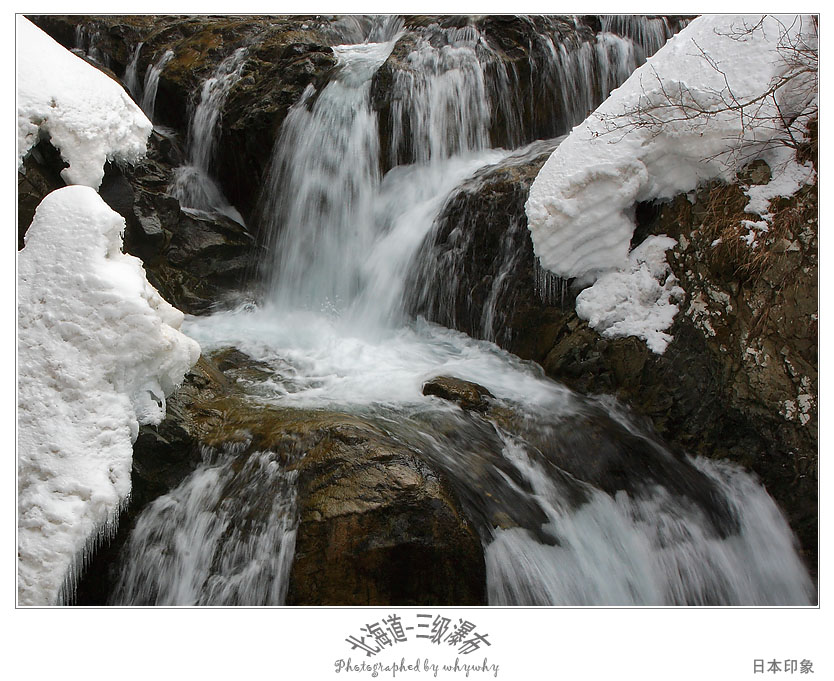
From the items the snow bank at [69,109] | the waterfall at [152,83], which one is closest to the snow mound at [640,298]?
the snow bank at [69,109]

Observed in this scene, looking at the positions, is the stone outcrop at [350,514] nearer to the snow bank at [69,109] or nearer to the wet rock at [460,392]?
the wet rock at [460,392]

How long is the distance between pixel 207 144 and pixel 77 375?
13.4 ft

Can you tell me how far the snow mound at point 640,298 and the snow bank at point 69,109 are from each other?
347 cm

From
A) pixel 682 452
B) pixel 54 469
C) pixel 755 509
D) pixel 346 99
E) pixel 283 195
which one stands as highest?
pixel 346 99

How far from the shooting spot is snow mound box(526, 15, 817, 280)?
3318 mm

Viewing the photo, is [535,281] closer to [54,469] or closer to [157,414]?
Answer: [157,414]

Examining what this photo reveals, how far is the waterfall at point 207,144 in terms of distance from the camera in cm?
594

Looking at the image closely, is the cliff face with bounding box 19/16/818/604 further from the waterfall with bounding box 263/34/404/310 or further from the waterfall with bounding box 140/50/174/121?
the waterfall with bounding box 140/50/174/121

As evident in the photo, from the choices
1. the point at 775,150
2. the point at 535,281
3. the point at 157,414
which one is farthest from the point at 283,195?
the point at 775,150

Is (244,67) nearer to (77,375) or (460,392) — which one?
(460,392)

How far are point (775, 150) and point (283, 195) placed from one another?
3941 mm

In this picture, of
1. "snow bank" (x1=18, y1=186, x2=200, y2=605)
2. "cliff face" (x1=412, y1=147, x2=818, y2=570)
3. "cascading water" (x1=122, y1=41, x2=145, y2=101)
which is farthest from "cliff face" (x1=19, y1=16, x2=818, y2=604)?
"cascading water" (x1=122, y1=41, x2=145, y2=101)

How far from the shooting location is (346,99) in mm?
5746

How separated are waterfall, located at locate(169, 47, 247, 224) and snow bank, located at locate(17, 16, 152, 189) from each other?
1170 millimetres
